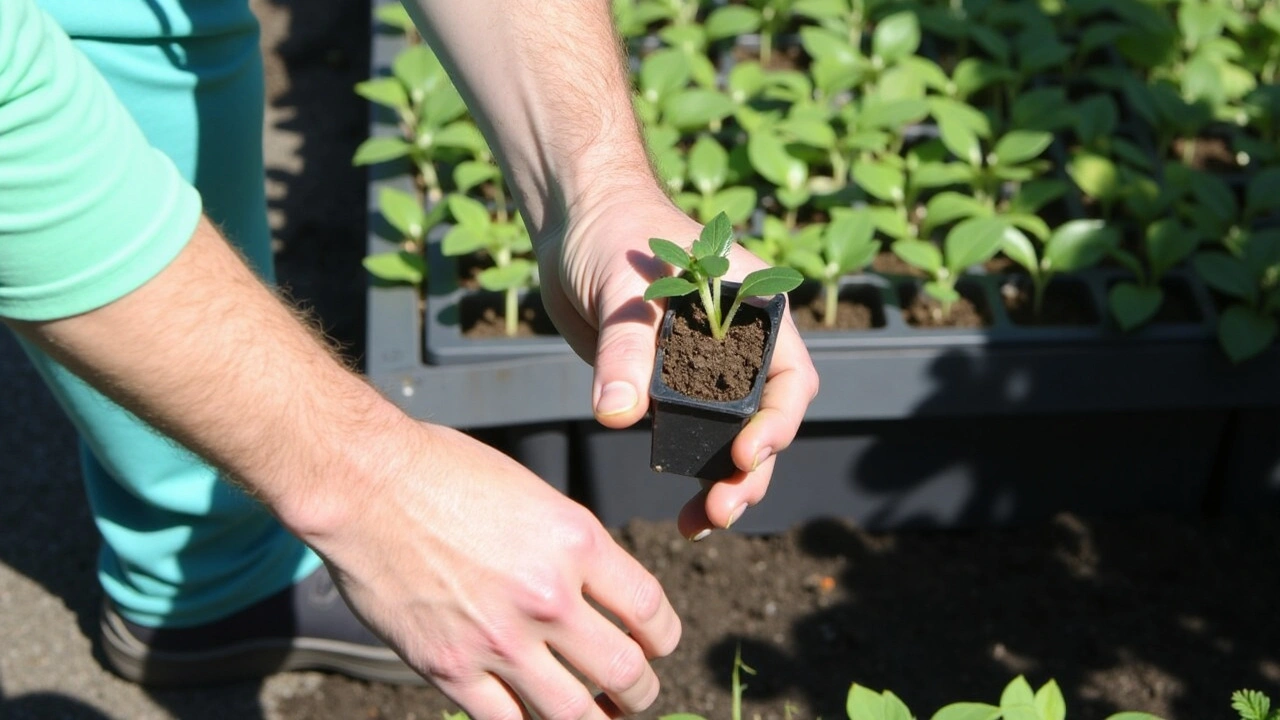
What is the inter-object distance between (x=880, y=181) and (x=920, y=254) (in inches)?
10.6

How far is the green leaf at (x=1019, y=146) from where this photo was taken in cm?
276

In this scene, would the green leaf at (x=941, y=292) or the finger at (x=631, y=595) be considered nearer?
Answer: the finger at (x=631, y=595)

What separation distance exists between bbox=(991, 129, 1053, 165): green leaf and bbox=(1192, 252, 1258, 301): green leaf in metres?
0.40

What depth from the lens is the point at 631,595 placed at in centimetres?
126

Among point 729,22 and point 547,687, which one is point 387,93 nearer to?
point 729,22

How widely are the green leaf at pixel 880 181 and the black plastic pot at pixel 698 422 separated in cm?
135

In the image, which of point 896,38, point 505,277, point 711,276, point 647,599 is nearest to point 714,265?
point 711,276

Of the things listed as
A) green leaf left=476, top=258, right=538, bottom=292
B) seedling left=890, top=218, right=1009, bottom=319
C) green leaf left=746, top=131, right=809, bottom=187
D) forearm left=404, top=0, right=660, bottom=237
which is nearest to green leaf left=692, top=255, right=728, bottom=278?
forearm left=404, top=0, right=660, bottom=237

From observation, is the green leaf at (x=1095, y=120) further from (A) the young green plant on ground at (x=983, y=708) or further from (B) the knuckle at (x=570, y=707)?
(B) the knuckle at (x=570, y=707)

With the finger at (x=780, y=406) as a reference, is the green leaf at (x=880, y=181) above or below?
below

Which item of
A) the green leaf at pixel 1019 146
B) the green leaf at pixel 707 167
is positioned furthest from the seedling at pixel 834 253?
the green leaf at pixel 1019 146

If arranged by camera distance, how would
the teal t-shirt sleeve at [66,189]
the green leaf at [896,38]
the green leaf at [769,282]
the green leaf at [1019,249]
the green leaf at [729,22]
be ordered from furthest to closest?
the green leaf at [729,22]
the green leaf at [896,38]
the green leaf at [1019,249]
the green leaf at [769,282]
the teal t-shirt sleeve at [66,189]

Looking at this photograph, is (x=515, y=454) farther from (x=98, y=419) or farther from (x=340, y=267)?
(x=340, y=267)

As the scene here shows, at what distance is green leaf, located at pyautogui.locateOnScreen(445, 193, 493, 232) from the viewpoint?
2.62m
